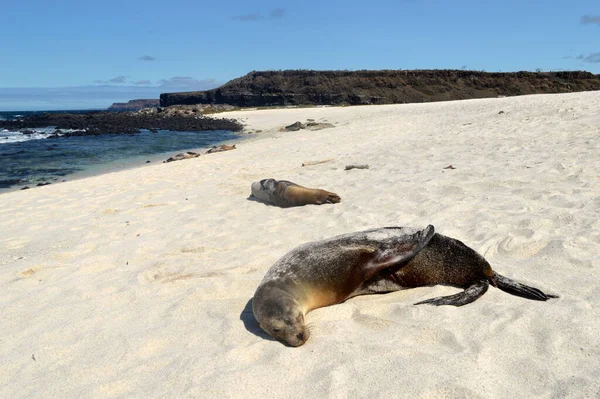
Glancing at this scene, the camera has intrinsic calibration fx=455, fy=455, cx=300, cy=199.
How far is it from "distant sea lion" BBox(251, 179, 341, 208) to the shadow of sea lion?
329cm

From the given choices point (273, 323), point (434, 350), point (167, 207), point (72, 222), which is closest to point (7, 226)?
point (72, 222)

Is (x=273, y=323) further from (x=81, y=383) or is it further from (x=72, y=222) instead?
(x=72, y=222)

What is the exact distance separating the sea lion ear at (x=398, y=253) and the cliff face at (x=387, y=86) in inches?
1960

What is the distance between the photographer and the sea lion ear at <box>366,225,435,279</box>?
3686 mm

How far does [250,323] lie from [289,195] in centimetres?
382

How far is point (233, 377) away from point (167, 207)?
5.40m

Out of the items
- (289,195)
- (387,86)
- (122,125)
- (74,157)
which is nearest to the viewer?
(289,195)

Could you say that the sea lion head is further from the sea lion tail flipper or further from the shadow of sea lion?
the sea lion tail flipper

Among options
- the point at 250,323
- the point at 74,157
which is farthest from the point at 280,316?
the point at 74,157

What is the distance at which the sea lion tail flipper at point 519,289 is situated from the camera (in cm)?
332

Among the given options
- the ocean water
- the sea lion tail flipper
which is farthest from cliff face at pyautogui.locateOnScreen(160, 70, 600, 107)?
the sea lion tail flipper

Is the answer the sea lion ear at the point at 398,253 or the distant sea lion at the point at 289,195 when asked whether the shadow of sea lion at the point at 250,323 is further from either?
the distant sea lion at the point at 289,195

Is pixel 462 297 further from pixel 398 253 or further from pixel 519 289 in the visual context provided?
pixel 398 253

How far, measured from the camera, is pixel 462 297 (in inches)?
134
